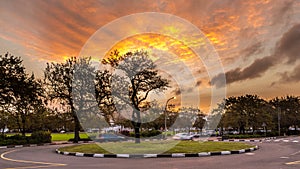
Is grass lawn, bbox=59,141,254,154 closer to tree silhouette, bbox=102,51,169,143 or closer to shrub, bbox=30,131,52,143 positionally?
tree silhouette, bbox=102,51,169,143

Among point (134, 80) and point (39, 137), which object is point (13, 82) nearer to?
point (134, 80)

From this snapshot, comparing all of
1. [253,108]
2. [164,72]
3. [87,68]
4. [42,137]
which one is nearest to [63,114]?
[42,137]

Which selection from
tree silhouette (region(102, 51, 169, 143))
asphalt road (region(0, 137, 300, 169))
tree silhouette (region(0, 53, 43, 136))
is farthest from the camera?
tree silhouette (region(0, 53, 43, 136))

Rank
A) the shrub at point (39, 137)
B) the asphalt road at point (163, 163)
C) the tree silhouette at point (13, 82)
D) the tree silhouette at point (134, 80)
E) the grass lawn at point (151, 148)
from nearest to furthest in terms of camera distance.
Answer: the asphalt road at point (163, 163) → the grass lawn at point (151, 148) → the tree silhouette at point (134, 80) → the tree silhouette at point (13, 82) → the shrub at point (39, 137)

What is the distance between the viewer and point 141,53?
26016mm

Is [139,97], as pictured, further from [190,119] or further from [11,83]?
[190,119]

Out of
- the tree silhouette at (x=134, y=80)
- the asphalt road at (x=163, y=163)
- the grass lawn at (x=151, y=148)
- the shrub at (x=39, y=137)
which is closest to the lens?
the asphalt road at (x=163, y=163)

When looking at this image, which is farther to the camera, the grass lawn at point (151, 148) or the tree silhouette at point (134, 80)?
the tree silhouette at point (134, 80)

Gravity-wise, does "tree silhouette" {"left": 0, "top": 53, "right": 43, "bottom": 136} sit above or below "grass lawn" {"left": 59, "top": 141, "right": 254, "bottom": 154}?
above

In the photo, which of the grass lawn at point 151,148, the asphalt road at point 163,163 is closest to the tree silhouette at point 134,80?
the grass lawn at point 151,148

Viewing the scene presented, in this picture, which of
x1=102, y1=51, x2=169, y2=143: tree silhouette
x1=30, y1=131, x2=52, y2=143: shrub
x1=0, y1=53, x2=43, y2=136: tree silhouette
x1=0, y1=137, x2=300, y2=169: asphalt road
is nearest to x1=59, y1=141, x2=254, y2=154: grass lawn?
x1=0, y1=137, x2=300, y2=169: asphalt road

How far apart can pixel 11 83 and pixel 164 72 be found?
1406 centimetres

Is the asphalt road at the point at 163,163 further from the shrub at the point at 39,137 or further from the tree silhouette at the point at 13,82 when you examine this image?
the shrub at the point at 39,137

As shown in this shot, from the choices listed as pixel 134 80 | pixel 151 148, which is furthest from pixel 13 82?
pixel 151 148
